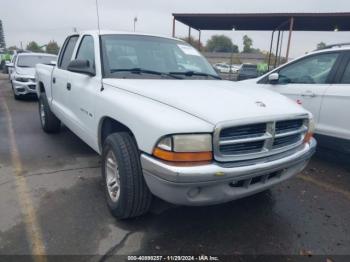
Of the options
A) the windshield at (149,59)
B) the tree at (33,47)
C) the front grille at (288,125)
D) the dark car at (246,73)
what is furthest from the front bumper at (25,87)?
the tree at (33,47)

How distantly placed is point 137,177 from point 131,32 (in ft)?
7.14

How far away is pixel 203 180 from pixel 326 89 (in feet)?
10.3

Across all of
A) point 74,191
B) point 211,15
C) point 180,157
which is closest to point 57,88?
point 74,191

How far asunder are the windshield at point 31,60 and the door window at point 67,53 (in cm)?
620

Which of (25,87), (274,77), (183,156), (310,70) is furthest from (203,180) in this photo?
(25,87)

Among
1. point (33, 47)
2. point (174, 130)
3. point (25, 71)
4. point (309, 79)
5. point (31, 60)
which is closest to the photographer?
point (174, 130)

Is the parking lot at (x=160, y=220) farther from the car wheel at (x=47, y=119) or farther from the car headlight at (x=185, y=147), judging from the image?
the car wheel at (x=47, y=119)

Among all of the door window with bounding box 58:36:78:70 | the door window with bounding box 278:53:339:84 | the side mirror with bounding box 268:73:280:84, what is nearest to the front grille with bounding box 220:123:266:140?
the door window with bounding box 278:53:339:84

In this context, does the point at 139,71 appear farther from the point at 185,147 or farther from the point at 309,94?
the point at 309,94

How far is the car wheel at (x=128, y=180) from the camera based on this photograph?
2670 mm

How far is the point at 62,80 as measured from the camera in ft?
15.1

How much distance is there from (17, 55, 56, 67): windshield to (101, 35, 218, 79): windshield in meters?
7.89

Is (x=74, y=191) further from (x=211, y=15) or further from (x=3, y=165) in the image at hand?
(x=211, y=15)

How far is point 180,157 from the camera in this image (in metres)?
2.31
